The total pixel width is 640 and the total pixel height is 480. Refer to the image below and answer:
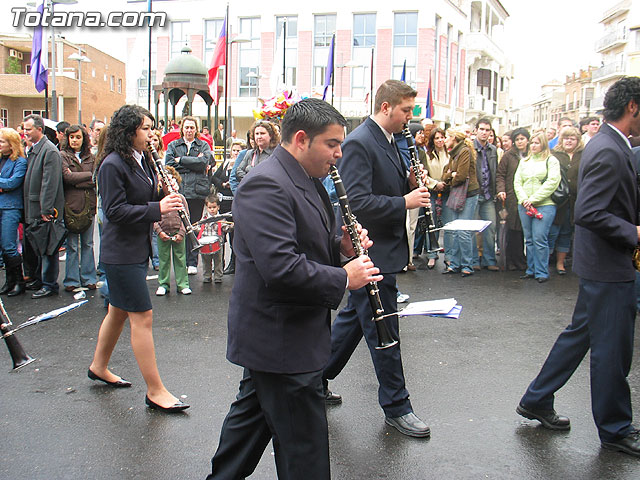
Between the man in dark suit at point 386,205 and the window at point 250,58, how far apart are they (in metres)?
42.3

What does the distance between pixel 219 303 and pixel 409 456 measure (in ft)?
14.1

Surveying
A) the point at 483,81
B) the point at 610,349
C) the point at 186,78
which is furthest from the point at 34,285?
the point at 483,81

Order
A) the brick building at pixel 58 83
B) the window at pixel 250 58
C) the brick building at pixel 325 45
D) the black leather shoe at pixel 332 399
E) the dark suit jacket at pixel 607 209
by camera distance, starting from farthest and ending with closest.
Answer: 1. the brick building at pixel 58 83
2. the window at pixel 250 58
3. the brick building at pixel 325 45
4. the black leather shoe at pixel 332 399
5. the dark suit jacket at pixel 607 209

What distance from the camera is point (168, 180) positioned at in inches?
189

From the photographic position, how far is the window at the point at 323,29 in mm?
43844

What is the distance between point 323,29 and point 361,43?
2833mm

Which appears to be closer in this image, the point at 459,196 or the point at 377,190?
the point at 377,190

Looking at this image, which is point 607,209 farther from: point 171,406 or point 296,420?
point 171,406

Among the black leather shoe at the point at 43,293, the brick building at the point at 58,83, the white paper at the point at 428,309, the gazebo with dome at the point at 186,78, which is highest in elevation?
Answer: the brick building at the point at 58,83

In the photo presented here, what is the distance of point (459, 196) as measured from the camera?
9609 mm

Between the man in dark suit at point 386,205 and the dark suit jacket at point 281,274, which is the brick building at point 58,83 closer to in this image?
the man in dark suit at point 386,205

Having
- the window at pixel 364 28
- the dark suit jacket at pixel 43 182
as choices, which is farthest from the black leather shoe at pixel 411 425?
the window at pixel 364 28

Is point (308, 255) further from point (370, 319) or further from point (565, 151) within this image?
point (565, 151)

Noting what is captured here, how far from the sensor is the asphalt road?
3652 mm
